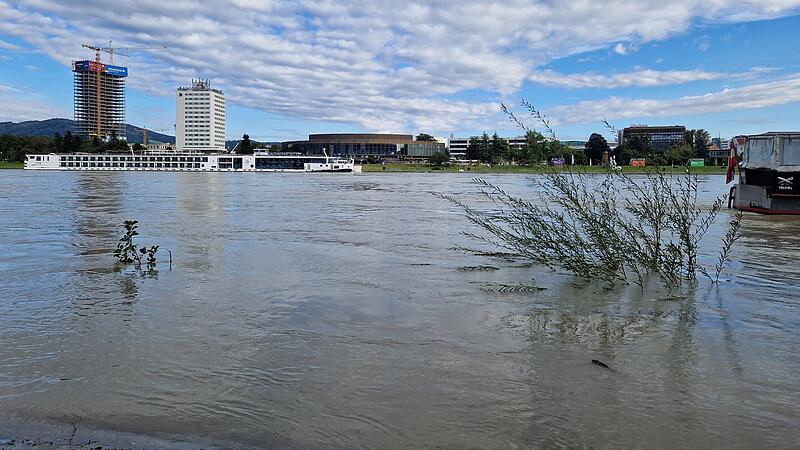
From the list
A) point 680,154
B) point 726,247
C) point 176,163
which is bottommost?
point 726,247

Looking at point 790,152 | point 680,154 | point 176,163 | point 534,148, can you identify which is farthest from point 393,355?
point 176,163

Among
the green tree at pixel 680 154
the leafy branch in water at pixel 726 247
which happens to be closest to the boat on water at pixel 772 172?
the leafy branch in water at pixel 726 247

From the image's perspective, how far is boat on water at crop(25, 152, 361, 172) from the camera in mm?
155375

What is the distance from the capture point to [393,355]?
713 centimetres

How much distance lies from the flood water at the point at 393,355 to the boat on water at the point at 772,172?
632 inches

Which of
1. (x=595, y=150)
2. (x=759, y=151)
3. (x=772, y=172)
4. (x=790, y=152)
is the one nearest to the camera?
(x=790, y=152)

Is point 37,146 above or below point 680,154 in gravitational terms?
above

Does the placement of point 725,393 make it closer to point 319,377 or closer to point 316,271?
point 319,377

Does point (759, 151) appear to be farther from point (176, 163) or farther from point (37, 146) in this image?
point (37, 146)

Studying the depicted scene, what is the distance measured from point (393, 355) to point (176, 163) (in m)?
166

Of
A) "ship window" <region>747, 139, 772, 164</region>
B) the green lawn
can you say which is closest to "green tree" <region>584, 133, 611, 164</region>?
"ship window" <region>747, 139, 772, 164</region>

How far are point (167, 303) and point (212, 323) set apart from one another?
1592mm

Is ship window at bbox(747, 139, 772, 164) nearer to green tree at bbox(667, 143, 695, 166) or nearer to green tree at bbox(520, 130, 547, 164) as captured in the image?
green tree at bbox(667, 143, 695, 166)

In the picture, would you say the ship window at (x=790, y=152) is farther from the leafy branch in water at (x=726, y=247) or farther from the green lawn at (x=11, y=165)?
the green lawn at (x=11, y=165)
